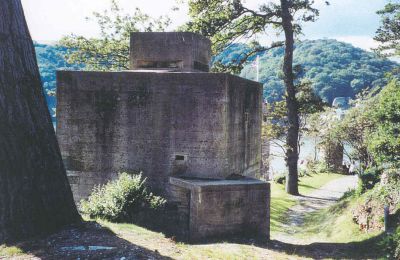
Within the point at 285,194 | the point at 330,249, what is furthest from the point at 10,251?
the point at 285,194

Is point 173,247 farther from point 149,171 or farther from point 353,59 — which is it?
point 353,59

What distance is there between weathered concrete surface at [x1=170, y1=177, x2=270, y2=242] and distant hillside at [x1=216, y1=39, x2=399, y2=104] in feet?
221

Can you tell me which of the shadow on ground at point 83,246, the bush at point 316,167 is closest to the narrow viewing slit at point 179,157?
the shadow on ground at point 83,246

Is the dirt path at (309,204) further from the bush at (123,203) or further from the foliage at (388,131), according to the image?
the bush at (123,203)

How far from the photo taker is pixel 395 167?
980 cm

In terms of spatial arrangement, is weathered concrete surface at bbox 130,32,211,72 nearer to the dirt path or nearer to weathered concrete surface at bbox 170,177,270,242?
weathered concrete surface at bbox 170,177,270,242

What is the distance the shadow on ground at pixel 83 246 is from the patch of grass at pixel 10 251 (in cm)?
7

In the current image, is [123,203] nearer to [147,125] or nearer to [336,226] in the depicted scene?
[147,125]

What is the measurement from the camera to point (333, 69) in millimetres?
93312

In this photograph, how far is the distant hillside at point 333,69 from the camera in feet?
271

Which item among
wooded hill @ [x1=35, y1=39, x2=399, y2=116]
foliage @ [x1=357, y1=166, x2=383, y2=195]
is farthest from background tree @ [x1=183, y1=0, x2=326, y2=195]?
wooded hill @ [x1=35, y1=39, x2=399, y2=116]

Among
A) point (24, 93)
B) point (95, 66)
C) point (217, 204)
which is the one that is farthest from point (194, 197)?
point (95, 66)

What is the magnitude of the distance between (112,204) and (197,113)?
326cm

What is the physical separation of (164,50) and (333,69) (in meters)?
87.4
